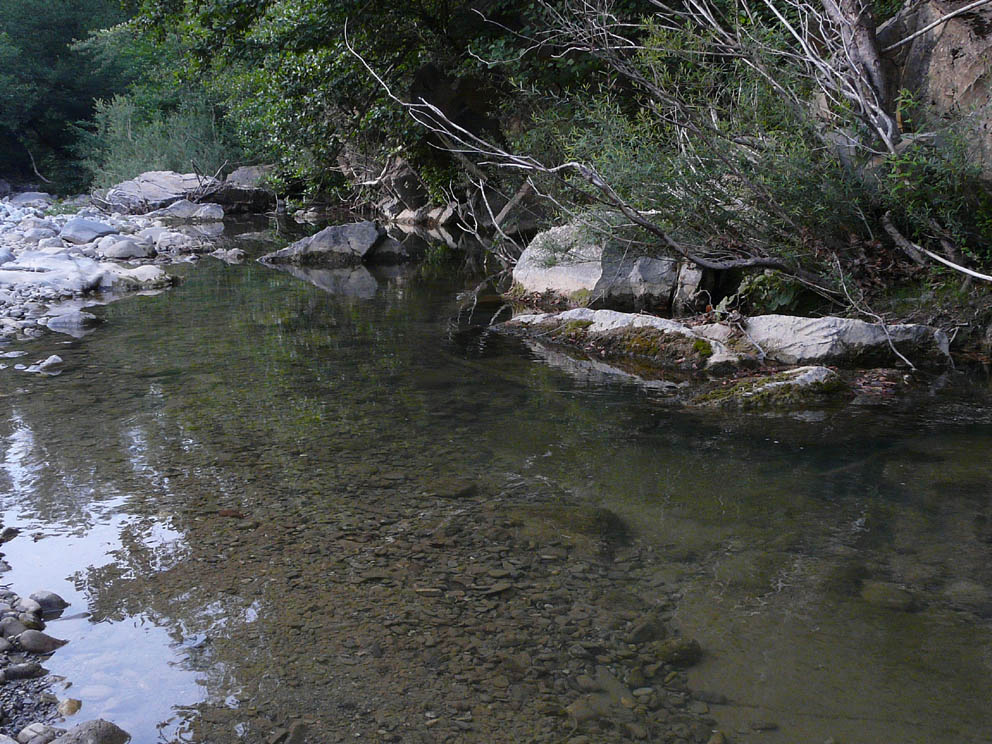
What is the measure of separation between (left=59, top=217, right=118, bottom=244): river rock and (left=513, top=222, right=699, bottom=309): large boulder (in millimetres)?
10497

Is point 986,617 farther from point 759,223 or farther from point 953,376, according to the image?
point 759,223

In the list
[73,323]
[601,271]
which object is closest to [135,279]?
[73,323]

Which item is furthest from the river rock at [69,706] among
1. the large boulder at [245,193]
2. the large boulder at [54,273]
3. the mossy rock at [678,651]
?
the large boulder at [245,193]

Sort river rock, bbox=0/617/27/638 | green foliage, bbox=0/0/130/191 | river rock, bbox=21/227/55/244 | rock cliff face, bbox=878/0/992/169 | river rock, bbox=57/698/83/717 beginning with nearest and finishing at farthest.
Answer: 1. river rock, bbox=57/698/83/717
2. river rock, bbox=0/617/27/638
3. rock cliff face, bbox=878/0/992/169
4. river rock, bbox=21/227/55/244
5. green foliage, bbox=0/0/130/191

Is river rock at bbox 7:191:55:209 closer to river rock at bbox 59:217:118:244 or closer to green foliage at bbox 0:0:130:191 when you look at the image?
green foliage at bbox 0:0:130:191

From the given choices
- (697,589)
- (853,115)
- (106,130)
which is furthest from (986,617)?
(106,130)

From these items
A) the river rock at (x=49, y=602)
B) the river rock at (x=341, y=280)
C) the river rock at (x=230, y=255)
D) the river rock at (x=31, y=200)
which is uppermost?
the river rock at (x=49, y=602)

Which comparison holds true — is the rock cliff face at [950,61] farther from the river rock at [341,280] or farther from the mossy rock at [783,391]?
the river rock at [341,280]

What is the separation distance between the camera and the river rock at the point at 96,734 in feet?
7.18

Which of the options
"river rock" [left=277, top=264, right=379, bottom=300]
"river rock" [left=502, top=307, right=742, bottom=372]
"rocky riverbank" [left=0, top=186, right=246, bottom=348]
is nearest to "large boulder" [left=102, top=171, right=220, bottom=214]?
"rocky riverbank" [left=0, top=186, right=246, bottom=348]

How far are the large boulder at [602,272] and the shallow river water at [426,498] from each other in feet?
5.65

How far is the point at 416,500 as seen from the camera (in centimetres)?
400

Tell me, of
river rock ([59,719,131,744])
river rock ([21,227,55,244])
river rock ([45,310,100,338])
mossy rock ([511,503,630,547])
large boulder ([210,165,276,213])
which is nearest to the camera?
river rock ([59,719,131,744])

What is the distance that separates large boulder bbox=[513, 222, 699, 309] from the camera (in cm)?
828
